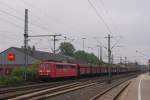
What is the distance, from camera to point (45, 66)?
42.1 meters

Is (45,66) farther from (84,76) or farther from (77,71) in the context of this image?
(84,76)

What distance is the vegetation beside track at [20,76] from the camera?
3562 cm

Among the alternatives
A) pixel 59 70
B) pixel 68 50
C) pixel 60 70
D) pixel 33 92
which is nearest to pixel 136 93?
pixel 33 92

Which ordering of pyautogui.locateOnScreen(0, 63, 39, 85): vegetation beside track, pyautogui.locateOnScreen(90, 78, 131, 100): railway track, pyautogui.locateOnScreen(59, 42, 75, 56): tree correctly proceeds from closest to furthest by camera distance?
1. pyautogui.locateOnScreen(90, 78, 131, 100): railway track
2. pyautogui.locateOnScreen(0, 63, 39, 85): vegetation beside track
3. pyautogui.locateOnScreen(59, 42, 75, 56): tree

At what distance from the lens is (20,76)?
39781mm

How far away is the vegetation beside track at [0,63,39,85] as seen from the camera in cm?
3562

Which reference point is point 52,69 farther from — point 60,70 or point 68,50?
point 68,50

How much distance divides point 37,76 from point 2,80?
8.83 metres

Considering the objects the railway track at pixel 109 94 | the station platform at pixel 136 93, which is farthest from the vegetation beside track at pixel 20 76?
the station platform at pixel 136 93

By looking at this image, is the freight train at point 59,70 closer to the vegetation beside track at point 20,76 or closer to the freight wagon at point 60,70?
the freight wagon at point 60,70

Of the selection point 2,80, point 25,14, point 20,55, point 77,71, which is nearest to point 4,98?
point 2,80

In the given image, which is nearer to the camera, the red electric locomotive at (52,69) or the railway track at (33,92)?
the railway track at (33,92)

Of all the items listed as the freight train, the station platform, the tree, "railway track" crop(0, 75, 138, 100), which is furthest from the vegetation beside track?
the tree

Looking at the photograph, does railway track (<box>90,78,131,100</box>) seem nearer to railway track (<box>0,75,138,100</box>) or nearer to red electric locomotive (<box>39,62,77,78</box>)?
railway track (<box>0,75,138,100</box>)
